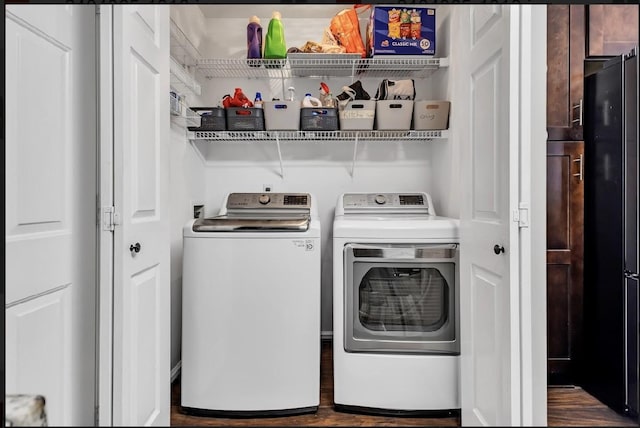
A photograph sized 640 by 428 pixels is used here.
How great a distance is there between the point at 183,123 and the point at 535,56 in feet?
4.47

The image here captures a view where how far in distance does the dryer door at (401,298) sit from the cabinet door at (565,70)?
0.64m

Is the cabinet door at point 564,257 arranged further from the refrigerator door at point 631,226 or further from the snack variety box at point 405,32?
the snack variety box at point 405,32

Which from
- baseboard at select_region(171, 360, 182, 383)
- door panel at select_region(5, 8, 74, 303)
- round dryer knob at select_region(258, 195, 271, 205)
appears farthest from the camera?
round dryer knob at select_region(258, 195, 271, 205)

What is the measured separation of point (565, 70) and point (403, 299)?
1041mm

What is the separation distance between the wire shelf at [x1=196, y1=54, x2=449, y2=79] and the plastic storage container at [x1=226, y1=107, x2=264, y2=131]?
21cm

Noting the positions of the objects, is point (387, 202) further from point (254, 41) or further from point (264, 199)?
point (254, 41)

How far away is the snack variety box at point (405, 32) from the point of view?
1.87 meters

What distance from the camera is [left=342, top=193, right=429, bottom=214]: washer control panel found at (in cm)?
199

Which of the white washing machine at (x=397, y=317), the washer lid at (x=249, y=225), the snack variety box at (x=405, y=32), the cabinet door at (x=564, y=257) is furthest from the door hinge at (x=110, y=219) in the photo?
the cabinet door at (x=564, y=257)

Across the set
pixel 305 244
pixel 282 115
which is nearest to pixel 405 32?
pixel 282 115

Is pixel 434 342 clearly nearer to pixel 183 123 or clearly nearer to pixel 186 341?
pixel 186 341

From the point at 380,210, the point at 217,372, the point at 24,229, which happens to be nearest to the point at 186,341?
the point at 217,372

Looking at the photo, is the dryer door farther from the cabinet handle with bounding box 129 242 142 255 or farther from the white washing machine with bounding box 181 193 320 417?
the cabinet handle with bounding box 129 242 142 255

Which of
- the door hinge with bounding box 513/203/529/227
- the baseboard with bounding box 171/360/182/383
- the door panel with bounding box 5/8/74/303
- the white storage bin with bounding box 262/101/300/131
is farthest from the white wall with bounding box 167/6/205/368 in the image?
the door hinge with bounding box 513/203/529/227
